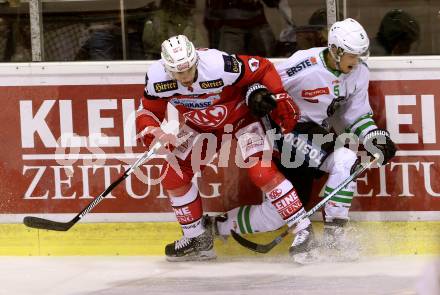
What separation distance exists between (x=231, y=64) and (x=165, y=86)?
0.30 meters

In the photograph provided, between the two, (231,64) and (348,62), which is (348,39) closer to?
(348,62)

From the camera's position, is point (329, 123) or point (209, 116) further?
point (329, 123)

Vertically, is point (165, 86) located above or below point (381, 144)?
above

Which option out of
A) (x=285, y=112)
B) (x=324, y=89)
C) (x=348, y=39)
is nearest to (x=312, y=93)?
(x=324, y=89)

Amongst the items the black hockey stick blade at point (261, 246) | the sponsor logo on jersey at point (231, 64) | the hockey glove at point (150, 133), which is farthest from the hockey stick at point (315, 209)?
the sponsor logo on jersey at point (231, 64)

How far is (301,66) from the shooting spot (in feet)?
13.9

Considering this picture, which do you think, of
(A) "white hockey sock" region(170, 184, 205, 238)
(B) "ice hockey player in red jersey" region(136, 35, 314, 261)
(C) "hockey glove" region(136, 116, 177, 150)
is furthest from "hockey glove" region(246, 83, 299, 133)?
(A) "white hockey sock" region(170, 184, 205, 238)

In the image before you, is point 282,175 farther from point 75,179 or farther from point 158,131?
point 75,179

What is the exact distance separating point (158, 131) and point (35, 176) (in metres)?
0.79

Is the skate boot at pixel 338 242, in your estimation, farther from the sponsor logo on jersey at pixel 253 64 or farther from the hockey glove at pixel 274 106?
the sponsor logo on jersey at pixel 253 64

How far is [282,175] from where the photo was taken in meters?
4.18

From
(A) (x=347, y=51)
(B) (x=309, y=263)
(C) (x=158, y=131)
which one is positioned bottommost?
(B) (x=309, y=263)

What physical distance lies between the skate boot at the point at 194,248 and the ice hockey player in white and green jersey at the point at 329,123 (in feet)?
0.39

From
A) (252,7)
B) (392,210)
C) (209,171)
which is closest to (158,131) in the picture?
(209,171)
